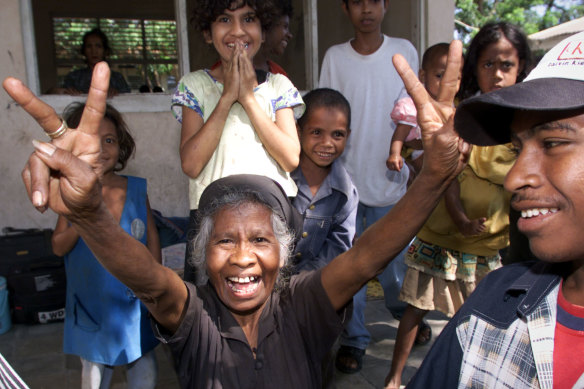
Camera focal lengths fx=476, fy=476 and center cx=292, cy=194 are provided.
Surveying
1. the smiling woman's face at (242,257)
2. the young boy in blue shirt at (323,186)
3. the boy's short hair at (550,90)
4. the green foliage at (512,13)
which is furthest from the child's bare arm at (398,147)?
the green foliage at (512,13)

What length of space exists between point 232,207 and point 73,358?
2.35 meters

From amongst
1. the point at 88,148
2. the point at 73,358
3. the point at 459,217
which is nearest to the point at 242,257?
the point at 88,148

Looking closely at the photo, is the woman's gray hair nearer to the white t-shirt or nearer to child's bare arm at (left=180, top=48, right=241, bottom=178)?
child's bare arm at (left=180, top=48, right=241, bottom=178)

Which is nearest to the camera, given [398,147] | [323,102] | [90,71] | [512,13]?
[323,102]

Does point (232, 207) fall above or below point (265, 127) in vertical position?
below

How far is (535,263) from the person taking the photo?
1306mm

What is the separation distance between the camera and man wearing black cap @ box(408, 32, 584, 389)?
102 cm

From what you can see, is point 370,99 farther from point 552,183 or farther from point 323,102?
point 552,183

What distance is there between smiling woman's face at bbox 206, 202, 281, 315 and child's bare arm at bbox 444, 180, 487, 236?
1097mm

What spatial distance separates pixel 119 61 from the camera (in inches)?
470

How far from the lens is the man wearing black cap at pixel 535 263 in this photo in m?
1.02

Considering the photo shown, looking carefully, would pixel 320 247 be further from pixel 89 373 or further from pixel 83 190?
pixel 83 190

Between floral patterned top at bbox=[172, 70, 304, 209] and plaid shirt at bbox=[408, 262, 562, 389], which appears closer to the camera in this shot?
plaid shirt at bbox=[408, 262, 562, 389]

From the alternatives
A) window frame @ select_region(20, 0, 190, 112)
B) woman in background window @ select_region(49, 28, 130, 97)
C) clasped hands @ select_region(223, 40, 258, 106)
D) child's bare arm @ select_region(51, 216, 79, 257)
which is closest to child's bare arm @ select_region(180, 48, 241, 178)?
clasped hands @ select_region(223, 40, 258, 106)
